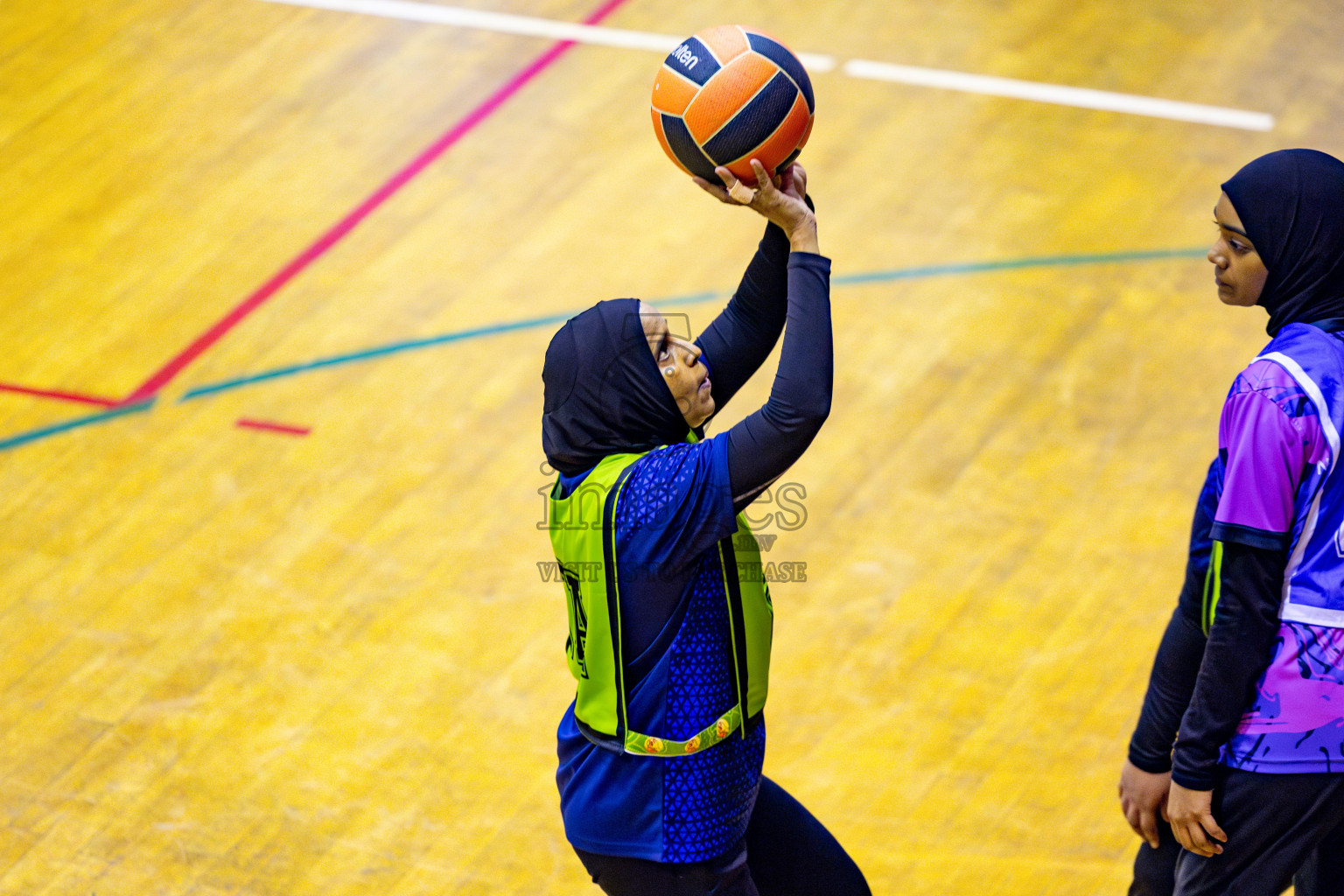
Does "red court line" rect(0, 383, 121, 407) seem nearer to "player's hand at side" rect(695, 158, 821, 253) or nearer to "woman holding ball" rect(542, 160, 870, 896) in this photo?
"woman holding ball" rect(542, 160, 870, 896)

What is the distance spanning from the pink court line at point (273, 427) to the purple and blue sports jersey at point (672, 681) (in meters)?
2.88

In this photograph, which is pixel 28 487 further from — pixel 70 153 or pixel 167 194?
pixel 70 153

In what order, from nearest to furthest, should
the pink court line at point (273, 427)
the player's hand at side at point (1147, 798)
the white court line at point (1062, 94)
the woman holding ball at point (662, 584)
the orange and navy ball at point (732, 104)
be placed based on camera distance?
the woman holding ball at point (662, 584)
the orange and navy ball at point (732, 104)
the player's hand at side at point (1147, 798)
the pink court line at point (273, 427)
the white court line at point (1062, 94)

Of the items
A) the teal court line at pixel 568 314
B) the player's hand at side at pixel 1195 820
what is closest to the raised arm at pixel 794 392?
the player's hand at side at pixel 1195 820

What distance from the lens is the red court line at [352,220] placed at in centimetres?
557

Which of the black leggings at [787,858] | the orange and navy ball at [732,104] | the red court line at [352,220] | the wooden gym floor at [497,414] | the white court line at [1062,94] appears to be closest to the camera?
the orange and navy ball at [732,104]

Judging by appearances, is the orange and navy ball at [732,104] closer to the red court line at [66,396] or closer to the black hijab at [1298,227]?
the black hijab at [1298,227]

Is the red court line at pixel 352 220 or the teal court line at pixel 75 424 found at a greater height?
the teal court line at pixel 75 424

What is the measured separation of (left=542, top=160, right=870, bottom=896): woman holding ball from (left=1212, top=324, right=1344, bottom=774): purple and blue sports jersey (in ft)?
2.39

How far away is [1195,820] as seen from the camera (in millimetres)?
2572

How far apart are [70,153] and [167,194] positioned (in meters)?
0.67

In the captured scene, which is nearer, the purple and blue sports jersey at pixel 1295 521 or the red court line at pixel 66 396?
the purple and blue sports jersey at pixel 1295 521

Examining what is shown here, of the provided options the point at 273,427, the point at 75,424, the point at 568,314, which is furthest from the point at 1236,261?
the point at 75,424

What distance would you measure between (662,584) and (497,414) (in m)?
2.92
